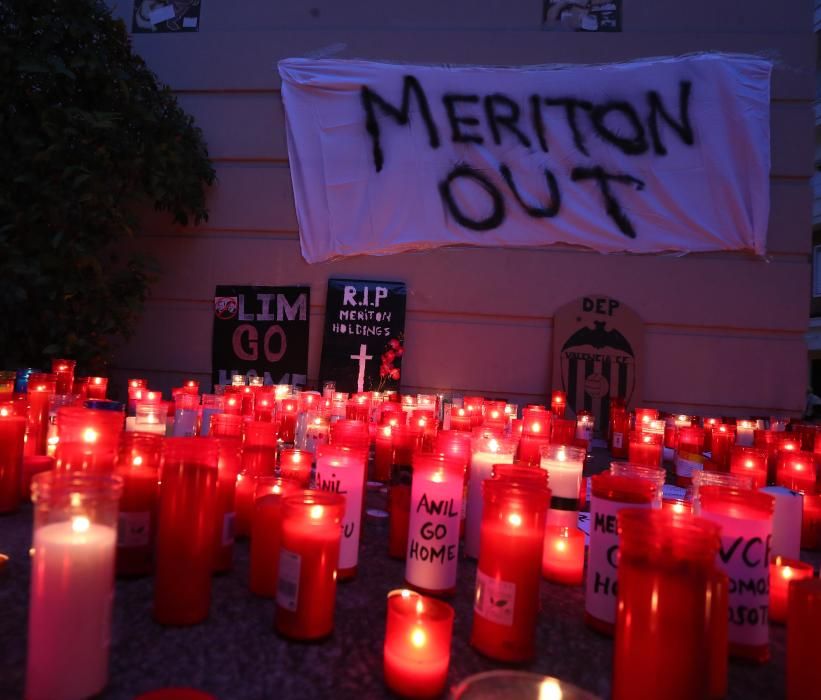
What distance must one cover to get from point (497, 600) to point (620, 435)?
7.72ft

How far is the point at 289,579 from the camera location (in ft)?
3.20

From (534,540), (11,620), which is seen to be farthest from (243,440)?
(534,540)

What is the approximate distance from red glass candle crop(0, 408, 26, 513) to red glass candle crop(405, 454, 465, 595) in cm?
105

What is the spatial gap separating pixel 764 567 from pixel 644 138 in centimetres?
395

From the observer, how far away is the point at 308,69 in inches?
180

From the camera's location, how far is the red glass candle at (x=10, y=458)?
1.46 meters

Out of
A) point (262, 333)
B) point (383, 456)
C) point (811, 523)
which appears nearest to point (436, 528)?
point (383, 456)

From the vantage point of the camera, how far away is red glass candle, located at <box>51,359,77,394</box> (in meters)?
2.66

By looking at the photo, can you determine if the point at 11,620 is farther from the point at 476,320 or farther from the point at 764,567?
the point at 476,320

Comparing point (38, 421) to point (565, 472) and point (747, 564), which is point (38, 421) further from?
point (747, 564)

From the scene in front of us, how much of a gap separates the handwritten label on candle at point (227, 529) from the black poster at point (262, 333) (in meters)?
3.27

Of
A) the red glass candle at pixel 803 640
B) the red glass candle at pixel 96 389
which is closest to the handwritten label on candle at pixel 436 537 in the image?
the red glass candle at pixel 803 640

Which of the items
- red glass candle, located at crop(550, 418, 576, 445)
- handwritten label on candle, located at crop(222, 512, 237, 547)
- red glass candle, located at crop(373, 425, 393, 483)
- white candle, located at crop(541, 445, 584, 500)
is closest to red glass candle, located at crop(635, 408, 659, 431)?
red glass candle, located at crop(550, 418, 576, 445)

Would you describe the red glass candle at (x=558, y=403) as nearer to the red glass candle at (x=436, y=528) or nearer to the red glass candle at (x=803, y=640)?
the red glass candle at (x=436, y=528)
